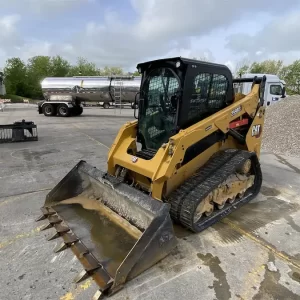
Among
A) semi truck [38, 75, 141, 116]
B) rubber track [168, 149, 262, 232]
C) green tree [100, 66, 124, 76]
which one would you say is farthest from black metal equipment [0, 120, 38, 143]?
green tree [100, 66, 124, 76]

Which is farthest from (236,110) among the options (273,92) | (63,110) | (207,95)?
(63,110)

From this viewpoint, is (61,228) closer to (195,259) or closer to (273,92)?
(195,259)

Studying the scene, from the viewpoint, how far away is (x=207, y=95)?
158 inches

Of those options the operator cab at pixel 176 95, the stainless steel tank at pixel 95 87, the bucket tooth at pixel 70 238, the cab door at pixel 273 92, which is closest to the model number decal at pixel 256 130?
the operator cab at pixel 176 95

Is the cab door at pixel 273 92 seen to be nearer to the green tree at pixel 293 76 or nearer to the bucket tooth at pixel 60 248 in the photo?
the bucket tooth at pixel 60 248

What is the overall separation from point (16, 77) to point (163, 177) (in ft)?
205

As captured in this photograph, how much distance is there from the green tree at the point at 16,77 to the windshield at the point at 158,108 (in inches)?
2357

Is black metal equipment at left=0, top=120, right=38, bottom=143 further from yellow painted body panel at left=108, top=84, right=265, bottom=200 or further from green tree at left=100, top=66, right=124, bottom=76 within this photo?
green tree at left=100, top=66, right=124, bottom=76

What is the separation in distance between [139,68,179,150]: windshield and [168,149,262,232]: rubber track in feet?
2.63

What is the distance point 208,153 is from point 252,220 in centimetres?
121

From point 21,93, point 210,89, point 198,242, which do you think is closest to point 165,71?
point 210,89

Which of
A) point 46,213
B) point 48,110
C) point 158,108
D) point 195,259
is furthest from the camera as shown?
point 48,110

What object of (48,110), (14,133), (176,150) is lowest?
(48,110)

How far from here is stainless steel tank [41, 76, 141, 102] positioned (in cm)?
1762
